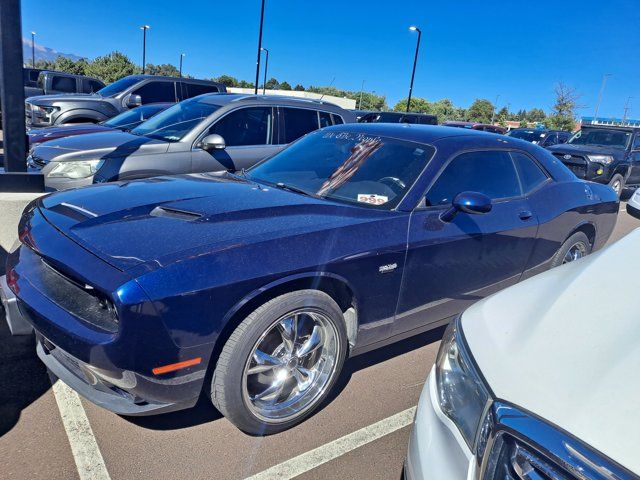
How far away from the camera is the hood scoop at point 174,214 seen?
2.65m

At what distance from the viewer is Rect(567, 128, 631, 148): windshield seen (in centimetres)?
1267

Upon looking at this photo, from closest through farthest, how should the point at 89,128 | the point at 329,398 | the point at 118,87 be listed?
the point at 329,398, the point at 89,128, the point at 118,87

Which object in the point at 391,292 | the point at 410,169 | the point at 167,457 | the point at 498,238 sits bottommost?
the point at 167,457

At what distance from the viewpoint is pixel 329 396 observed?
3.01m

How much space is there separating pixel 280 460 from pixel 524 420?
4.75 ft

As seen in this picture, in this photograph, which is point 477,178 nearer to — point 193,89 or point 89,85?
point 193,89

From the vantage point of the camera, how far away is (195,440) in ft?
8.24

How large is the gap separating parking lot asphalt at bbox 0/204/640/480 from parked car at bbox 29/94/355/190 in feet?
8.27

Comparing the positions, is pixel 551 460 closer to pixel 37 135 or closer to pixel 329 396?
pixel 329 396

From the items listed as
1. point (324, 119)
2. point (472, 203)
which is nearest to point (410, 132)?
point (472, 203)

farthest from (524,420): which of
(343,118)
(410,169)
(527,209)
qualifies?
(343,118)

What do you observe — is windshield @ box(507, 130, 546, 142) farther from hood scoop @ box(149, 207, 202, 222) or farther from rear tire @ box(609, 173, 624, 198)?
hood scoop @ box(149, 207, 202, 222)

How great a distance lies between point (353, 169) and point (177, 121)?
11.1 ft

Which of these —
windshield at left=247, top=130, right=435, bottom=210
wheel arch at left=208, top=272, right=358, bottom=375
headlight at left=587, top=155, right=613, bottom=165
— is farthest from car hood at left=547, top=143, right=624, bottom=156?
wheel arch at left=208, top=272, right=358, bottom=375
